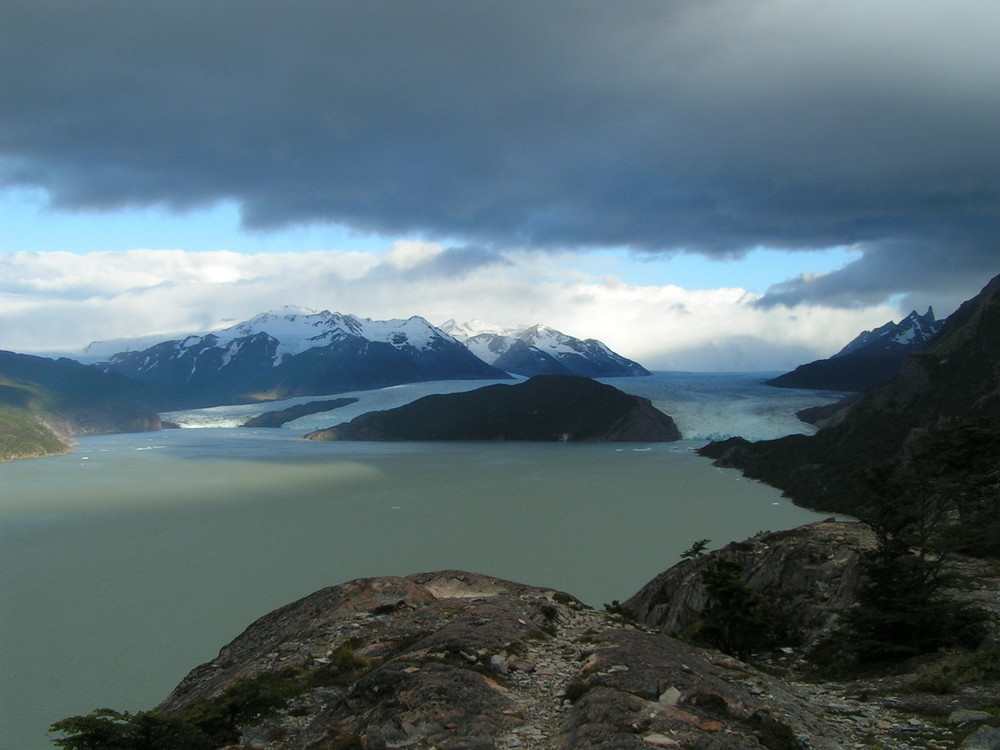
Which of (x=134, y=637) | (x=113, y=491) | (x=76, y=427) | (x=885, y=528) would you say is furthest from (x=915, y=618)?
(x=76, y=427)

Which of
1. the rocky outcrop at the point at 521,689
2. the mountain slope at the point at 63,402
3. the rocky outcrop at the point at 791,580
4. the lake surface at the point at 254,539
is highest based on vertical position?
A: the mountain slope at the point at 63,402

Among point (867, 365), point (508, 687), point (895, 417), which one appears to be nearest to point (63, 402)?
point (895, 417)

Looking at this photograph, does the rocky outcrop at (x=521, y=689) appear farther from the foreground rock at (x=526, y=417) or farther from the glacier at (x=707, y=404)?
the foreground rock at (x=526, y=417)

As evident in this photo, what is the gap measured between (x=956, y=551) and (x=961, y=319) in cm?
7911

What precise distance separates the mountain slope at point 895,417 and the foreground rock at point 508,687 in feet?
154

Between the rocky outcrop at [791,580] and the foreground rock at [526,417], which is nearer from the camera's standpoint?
the rocky outcrop at [791,580]

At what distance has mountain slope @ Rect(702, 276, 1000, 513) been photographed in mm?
56688

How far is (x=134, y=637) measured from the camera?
26234mm

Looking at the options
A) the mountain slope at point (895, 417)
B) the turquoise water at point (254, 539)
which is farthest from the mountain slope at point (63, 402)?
the mountain slope at point (895, 417)

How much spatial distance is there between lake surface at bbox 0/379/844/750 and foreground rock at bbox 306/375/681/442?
30.8 m

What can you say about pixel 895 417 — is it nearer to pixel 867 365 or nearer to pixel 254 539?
pixel 254 539

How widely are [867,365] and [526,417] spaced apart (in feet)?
229

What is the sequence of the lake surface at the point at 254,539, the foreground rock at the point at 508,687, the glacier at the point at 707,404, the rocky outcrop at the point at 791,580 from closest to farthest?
the foreground rock at the point at 508,687, the rocky outcrop at the point at 791,580, the lake surface at the point at 254,539, the glacier at the point at 707,404

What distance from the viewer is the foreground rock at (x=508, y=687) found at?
7.60m
